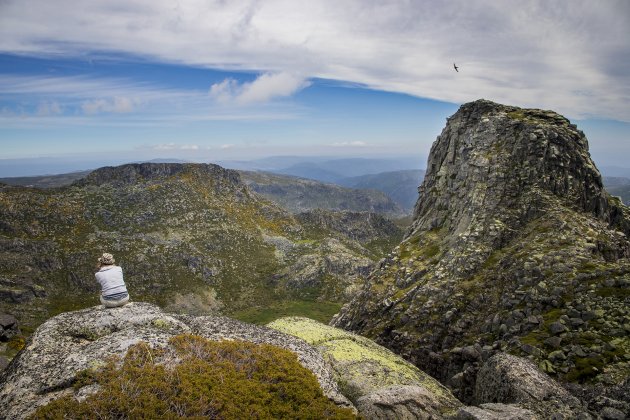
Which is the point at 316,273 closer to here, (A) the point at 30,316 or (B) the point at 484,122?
(A) the point at 30,316

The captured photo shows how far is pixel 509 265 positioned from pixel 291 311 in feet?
452

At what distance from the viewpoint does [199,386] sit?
15.5 metres

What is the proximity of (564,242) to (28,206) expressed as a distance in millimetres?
212746

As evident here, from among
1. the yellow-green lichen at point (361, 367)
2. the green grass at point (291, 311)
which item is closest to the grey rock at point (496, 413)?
the yellow-green lichen at point (361, 367)

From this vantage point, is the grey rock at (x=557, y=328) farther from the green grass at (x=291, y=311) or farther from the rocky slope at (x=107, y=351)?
the green grass at (x=291, y=311)

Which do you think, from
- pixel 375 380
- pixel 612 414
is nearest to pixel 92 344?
pixel 375 380

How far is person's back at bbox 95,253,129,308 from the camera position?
2112 centimetres

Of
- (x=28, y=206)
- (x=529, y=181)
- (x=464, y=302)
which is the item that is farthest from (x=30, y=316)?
(x=529, y=181)

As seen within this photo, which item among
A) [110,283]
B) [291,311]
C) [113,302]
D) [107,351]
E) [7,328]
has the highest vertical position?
[110,283]

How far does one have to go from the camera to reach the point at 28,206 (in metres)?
174

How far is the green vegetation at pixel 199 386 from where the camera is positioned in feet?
45.5

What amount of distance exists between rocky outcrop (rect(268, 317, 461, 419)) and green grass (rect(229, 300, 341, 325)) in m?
127

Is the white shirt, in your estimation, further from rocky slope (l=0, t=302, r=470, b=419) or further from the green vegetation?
the green vegetation

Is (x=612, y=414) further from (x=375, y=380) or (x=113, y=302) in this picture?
(x=113, y=302)
